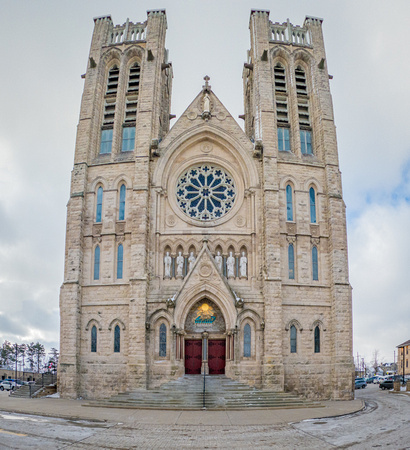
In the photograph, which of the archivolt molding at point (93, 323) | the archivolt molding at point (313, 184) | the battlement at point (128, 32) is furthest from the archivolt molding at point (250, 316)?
the battlement at point (128, 32)

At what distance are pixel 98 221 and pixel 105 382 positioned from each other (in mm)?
9080

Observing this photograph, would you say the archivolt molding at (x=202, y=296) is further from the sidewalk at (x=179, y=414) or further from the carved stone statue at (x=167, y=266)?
the sidewalk at (x=179, y=414)

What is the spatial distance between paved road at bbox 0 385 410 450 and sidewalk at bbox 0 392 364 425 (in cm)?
66

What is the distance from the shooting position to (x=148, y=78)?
102 feet

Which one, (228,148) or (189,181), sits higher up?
(228,148)

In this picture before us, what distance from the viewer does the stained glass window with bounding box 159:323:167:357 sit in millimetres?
26141

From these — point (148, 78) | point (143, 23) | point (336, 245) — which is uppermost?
point (143, 23)

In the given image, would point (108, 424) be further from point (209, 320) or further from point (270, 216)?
point (270, 216)

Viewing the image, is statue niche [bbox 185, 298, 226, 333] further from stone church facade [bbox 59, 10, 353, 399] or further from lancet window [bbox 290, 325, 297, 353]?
lancet window [bbox 290, 325, 297, 353]

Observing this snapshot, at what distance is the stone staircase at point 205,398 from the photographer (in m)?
22.1

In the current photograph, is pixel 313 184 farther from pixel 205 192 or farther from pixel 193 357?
pixel 193 357

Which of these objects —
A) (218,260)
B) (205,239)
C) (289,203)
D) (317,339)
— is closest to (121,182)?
(205,239)

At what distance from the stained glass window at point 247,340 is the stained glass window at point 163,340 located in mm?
4214

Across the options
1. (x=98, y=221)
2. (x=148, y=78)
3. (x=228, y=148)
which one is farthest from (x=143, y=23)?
(x=98, y=221)
